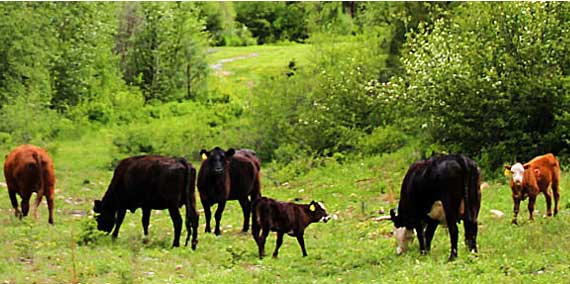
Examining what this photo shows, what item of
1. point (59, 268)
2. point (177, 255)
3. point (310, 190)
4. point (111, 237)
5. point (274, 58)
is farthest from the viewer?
point (274, 58)

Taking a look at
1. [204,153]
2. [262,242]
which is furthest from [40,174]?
[262,242]

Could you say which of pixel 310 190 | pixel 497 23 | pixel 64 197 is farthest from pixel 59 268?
pixel 497 23

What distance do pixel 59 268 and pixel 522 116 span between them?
15111 millimetres

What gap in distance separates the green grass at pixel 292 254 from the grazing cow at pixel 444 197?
0.42 meters

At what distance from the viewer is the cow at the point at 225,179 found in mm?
18384

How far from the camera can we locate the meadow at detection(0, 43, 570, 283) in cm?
1261

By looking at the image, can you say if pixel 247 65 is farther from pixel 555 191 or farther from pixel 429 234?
pixel 429 234

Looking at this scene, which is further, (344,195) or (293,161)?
(293,161)

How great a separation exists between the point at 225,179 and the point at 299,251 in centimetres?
293

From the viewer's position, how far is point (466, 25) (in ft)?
90.3

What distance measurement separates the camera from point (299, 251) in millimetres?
16812

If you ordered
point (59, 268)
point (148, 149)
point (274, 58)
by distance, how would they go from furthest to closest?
point (274, 58)
point (148, 149)
point (59, 268)

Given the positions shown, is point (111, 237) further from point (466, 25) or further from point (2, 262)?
point (466, 25)

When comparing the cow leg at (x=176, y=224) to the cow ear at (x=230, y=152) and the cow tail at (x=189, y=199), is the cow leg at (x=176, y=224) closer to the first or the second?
the cow tail at (x=189, y=199)
